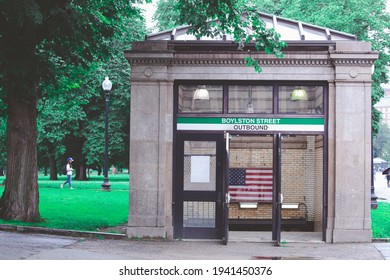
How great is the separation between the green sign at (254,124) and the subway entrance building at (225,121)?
2 cm

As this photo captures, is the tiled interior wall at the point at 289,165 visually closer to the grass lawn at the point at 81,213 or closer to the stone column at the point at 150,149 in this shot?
the stone column at the point at 150,149

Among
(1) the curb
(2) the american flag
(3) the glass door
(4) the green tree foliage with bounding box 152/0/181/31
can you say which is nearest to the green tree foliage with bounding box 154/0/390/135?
(4) the green tree foliage with bounding box 152/0/181/31

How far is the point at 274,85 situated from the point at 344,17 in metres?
22.6

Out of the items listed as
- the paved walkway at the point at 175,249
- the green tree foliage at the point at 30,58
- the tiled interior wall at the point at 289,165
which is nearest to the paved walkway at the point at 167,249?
the paved walkway at the point at 175,249

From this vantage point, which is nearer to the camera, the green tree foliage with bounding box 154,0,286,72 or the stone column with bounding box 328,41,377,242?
the green tree foliage with bounding box 154,0,286,72

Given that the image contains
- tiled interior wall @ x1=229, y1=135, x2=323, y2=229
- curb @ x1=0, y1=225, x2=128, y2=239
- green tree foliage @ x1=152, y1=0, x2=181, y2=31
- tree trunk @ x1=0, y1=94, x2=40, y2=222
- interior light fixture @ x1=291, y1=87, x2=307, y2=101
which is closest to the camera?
curb @ x1=0, y1=225, x2=128, y2=239

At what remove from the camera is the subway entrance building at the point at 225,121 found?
14.2 metres

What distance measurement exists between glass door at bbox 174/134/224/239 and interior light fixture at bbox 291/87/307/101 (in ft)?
6.45

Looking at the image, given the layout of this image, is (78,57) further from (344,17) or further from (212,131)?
(344,17)

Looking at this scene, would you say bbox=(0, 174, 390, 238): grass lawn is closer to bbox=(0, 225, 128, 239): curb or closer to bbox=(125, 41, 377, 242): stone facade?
bbox=(0, 225, 128, 239): curb

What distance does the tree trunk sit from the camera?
1556 cm

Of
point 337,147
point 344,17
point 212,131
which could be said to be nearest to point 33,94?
point 212,131

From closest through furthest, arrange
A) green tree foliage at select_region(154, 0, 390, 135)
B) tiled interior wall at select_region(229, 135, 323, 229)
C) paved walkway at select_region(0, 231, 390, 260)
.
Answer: paved walkway at select_region(0, 231, 390, 260)
tiled interior wall at select_region(229, 135, 323, 229)
green tree foliage at select_region(154, 0, 390, 135)

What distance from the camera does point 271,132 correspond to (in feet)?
47.3
